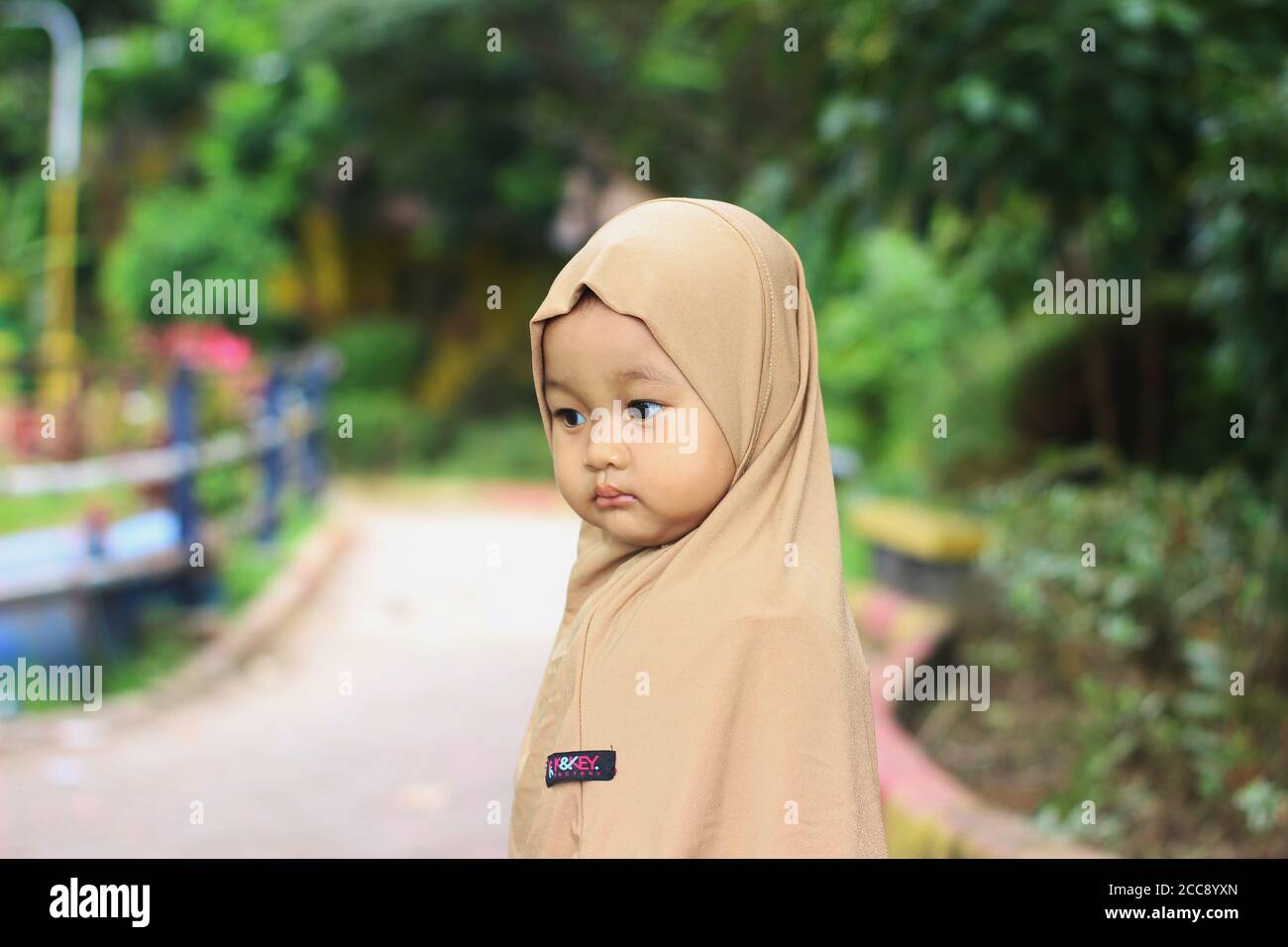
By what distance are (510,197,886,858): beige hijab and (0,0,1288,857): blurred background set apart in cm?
205

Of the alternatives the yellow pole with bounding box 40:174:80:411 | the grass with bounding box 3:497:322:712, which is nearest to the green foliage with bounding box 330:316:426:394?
the yellow pole with bounding box 40:174:80:411

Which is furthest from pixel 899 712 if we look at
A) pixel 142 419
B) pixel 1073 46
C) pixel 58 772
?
pixel 142 419

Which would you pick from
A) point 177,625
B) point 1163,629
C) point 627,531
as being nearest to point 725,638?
point 627,531

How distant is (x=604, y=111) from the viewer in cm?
1415

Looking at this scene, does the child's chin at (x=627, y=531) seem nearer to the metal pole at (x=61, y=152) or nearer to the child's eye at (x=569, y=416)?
the child's eye at (x=569, y=416)

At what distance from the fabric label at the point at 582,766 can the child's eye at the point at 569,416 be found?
34cm

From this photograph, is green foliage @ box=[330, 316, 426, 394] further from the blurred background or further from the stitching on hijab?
the stitching on hijab

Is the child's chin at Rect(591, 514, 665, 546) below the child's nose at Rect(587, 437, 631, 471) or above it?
below

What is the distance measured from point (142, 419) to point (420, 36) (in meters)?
6.72

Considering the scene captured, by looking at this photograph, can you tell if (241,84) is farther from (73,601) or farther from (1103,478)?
(1103,478)

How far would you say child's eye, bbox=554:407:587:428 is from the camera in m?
1.46

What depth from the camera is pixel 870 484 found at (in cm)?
905

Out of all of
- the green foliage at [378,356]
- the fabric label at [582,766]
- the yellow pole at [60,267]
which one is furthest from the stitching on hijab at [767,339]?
the yellow pole at [60,267]

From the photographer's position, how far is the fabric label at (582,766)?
1363mm
